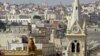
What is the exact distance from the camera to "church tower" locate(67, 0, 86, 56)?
3831 centimetres

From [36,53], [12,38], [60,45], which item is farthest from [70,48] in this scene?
[60,45]

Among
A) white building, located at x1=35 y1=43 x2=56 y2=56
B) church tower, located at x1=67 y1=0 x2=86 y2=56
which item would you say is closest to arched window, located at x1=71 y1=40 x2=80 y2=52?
church tower, located at x1=67 y1=0 x2=86 y2=56

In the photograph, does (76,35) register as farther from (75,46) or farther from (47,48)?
(47,48)

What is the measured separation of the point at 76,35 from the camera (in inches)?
1524

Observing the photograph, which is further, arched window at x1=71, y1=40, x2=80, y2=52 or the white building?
the white building

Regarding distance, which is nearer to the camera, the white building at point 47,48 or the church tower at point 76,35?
the church tower at point 76,35

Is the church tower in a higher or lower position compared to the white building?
higher

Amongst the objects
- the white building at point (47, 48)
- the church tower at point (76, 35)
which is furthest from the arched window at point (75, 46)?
the white building at point (47, 48)

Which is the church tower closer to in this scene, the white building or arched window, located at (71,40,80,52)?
arched window, located at (71,40,80,52)

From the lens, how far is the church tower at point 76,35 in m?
38.3

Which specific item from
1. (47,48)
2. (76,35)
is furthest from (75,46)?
(47,48)

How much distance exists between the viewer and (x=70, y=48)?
38375 mm

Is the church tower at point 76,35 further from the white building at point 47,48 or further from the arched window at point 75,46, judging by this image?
the white building at point 47,48

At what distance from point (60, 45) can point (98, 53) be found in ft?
74.0
